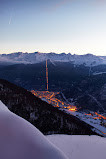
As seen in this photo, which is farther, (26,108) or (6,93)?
(6,93)

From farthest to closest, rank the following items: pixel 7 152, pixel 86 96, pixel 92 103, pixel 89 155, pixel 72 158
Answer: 1. pixel 86 96
2. pixel 92 103
3. pixel 89 155
4. pixel 72 158
5. pixel 7 152

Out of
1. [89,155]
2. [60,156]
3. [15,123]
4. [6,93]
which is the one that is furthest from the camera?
[6,93]

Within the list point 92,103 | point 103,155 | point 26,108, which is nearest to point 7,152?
point 103,155

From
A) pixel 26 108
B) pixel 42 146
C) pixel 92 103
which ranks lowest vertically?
pixel 92 103

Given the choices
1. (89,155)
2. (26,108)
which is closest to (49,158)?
(89,155)

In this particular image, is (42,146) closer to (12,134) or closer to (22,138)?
(22,138)

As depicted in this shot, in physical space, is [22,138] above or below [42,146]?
above

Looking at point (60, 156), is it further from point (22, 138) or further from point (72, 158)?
point (72, 158)
